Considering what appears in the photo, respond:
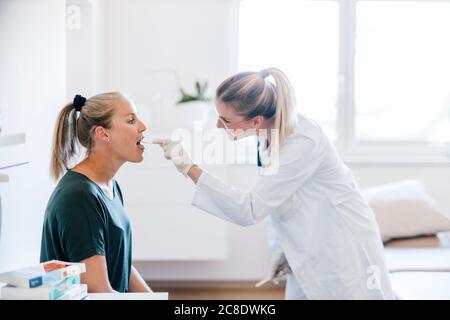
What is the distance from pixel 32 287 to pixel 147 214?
35.9 inches

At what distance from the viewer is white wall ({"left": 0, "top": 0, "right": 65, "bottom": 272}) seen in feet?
3.54

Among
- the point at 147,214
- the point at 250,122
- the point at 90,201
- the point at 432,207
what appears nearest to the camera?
the point at 90,201

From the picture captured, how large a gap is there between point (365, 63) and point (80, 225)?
4.18 ft

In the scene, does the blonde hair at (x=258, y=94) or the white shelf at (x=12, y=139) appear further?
the blonde hair at (x=258, y=94)

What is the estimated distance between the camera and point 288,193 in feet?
4.49

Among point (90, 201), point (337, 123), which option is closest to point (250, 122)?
point (90, 201)

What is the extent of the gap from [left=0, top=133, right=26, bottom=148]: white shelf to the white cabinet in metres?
0.57

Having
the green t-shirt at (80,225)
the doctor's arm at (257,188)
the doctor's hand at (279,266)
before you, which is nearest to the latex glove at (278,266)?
the doctor's hand at (279,266)

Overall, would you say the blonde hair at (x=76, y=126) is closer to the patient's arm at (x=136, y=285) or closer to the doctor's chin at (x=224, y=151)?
the doctor's chin at (x=224, y=151)

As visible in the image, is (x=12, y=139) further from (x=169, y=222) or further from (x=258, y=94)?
(x=169, y=222)

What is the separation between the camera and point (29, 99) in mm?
1112

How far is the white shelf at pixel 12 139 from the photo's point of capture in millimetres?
1068

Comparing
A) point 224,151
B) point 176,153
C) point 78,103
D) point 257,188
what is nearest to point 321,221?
point 257,188

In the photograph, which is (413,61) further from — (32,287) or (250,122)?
(32,287)
